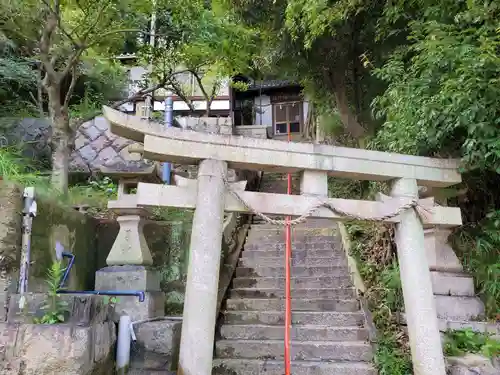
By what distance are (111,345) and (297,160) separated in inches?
118

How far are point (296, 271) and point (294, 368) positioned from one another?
2.50 metres

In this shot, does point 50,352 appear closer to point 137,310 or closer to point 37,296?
point 37,296

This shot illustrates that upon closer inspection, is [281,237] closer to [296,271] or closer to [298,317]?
[296,271]

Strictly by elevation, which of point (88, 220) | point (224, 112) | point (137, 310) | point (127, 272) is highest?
point (224, 112)

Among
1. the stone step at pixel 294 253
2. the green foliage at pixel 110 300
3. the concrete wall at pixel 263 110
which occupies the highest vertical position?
the concrete wall at pixel 263 110

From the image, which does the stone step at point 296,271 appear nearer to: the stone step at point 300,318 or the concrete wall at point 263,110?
the stone step at point 300,318

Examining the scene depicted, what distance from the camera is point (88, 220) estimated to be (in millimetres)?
6777

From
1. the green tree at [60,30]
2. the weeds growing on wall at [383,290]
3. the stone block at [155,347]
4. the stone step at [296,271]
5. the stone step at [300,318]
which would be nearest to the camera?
the stone block at [155,347]

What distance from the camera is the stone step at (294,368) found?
5.44m

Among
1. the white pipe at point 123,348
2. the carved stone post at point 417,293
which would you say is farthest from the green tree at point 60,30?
the carved stone post at point 417,293

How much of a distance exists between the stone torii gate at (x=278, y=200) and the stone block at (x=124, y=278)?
1.73 meters

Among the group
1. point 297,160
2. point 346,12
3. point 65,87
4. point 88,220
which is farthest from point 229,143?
point 65,87

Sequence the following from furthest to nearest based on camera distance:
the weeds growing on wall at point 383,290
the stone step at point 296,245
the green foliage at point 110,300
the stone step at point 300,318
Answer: the stone step at point 296,245 → the stone step at point 300,318 → the weeds growing on wall at point 383,290 → the green foliage at point 110,300

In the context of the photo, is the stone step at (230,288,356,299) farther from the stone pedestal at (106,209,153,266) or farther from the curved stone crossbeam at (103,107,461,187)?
the curved stone crossbeam at (103,107,461,187)
